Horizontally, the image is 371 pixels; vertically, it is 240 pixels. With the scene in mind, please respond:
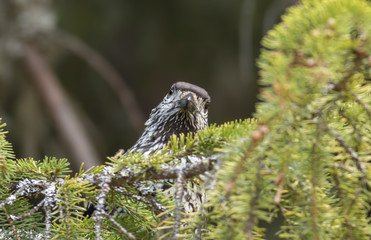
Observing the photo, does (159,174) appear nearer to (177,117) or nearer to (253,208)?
(253,208)

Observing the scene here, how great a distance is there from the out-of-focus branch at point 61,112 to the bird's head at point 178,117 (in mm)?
1844

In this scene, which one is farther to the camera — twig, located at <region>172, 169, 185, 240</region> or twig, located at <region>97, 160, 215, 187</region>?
twig, located at <region>97, 160, 215, 187</region>

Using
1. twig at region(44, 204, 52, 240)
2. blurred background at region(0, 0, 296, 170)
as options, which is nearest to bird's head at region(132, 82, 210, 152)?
twig at region(44, 204, 52, 240)

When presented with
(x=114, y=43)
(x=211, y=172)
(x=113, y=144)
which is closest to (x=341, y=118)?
(x=211, y=172)

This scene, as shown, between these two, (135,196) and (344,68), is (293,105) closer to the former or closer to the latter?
(344,68)

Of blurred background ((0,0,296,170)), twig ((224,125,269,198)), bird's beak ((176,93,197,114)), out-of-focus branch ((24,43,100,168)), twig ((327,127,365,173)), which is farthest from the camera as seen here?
blurred background ((0,0,296,170))

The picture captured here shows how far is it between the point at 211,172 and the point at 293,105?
0.34 meters

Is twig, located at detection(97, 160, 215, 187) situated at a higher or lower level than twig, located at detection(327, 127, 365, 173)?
higher

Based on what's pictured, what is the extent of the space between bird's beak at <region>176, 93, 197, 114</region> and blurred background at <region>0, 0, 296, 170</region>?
1.83 metres

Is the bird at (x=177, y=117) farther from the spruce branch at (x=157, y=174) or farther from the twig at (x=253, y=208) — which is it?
the twig at (x=253, y=208)

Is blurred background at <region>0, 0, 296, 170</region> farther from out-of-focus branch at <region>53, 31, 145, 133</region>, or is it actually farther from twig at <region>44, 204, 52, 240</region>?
twig at <region>44, 204, 52, 240</region>

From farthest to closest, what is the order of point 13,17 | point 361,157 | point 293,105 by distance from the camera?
point 13,17 → point 361,157 → point 293,105

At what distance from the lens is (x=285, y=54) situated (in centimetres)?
123

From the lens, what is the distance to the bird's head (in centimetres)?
314
